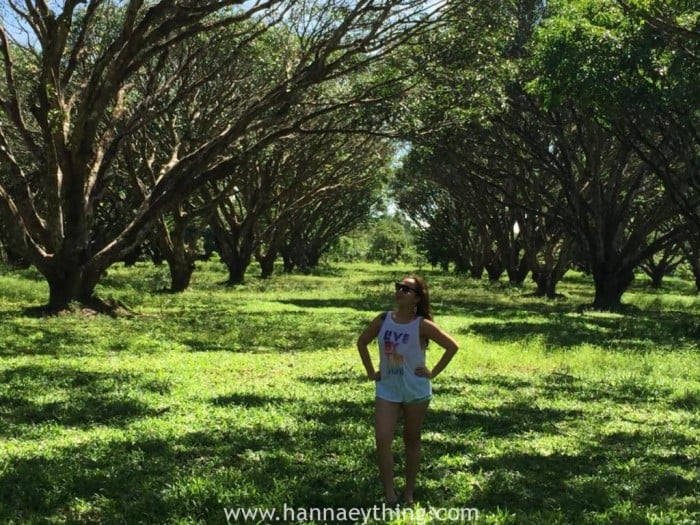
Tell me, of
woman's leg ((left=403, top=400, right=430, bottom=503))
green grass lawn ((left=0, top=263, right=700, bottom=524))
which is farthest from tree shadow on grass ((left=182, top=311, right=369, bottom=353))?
woman's leg ((left=403, top=400, right=430, bottom=503))

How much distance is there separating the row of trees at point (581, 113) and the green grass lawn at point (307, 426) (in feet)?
19.3

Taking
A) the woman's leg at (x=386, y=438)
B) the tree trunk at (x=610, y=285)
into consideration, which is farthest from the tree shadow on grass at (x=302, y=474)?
the tree trunk at (x=610, y=285)

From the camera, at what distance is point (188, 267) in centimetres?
2480

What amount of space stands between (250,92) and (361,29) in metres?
6.87

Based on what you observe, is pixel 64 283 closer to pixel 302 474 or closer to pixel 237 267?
pixel 302 474

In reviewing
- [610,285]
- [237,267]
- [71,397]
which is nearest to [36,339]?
[71,397]

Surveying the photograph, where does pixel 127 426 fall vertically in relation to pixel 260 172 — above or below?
below

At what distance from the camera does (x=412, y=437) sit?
490 centimetres

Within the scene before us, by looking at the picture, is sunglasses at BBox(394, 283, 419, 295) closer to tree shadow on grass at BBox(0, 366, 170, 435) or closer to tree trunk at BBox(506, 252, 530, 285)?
tree shadow on grass at BBox(0, 366, 170, 435)

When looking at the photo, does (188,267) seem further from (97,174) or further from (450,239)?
(450,239)

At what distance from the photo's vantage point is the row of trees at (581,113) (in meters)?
15.1

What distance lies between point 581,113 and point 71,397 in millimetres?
18210

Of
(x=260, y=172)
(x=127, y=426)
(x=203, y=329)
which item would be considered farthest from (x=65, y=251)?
(x=260, y=172)

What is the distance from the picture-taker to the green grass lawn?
500cm
